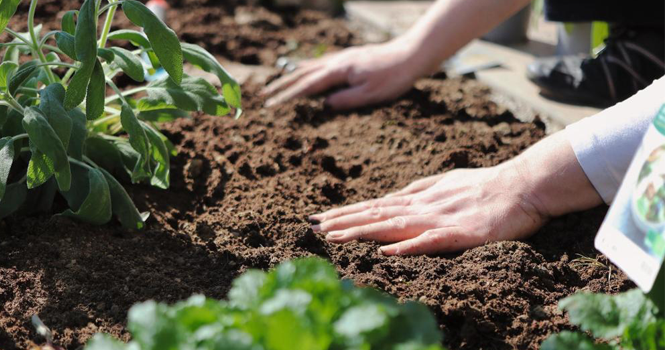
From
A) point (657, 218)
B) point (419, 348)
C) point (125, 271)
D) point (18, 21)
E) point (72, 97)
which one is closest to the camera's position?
point (419, 348)

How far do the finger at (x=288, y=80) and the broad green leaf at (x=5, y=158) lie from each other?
1.52 m

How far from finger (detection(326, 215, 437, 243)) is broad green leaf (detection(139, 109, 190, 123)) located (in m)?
0.57

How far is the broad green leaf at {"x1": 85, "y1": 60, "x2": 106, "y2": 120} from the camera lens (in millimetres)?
1702

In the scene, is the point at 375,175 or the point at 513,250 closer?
the point at 513,250

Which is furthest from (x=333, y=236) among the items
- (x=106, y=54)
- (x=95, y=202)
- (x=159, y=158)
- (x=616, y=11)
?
(x=616, y=11)

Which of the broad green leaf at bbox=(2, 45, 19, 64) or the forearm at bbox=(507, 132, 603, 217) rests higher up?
the broad green leaf at bbox=(2, 45, 19, 64)

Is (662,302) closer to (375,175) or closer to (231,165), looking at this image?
(375,175)

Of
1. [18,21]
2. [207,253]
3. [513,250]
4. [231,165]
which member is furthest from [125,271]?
[18,21]

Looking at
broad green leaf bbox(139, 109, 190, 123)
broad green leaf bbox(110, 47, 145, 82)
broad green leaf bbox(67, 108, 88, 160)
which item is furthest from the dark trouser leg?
broad green leaf bbox(67, 108, 88, 160)

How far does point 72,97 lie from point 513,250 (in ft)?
3.69

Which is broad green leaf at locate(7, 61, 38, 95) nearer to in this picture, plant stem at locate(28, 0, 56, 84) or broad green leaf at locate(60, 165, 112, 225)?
plant stem at locate(28, 0, 56, 84)

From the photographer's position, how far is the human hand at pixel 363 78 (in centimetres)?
302

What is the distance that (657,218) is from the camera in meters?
1.26

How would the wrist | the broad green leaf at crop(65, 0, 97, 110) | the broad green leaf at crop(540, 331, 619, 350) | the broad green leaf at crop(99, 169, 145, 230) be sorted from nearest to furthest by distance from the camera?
the broad green leaf at crop(540, 331, 619, 350), the broad green leaf at crop(65, 0, 97, 110), the broad green leaf at crop(99, 169, 145, 230), the wrist
